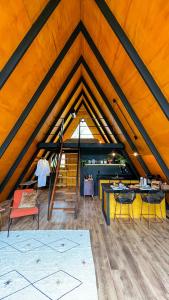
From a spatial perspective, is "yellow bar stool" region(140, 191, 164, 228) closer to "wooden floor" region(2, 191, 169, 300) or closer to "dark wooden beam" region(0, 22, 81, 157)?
"wooden floor" region(2, 191, 169, 300)

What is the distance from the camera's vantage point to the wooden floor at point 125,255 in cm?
215

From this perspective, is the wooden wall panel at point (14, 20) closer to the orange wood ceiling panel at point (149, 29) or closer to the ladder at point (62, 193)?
the orange wood ceiling panel at point (149, 29)

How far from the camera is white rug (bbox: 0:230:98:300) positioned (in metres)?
2.07

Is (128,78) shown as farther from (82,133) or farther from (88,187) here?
(82,133)

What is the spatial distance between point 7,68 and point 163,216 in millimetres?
5256

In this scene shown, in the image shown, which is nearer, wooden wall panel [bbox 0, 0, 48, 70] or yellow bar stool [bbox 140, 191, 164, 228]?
wooden wall panel [bbox 0, 0, 48, 70]

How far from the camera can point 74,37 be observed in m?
4.46

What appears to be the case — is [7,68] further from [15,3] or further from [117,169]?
[117,169]

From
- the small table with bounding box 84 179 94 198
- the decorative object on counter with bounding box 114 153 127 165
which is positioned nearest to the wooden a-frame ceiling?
the decorative object on counter with bounding box 114 153 127 165

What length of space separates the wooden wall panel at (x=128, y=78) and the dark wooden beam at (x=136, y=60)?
34cm

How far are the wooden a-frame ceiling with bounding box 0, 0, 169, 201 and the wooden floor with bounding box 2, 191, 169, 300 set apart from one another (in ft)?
5.98

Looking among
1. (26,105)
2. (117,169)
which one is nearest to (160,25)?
(26,105)

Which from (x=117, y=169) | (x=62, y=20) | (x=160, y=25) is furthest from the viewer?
(x=117, y=169)

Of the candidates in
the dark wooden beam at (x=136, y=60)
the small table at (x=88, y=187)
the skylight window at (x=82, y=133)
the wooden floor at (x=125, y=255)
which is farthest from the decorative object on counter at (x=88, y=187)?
the dark wooden beam at (x=136, y=60)
